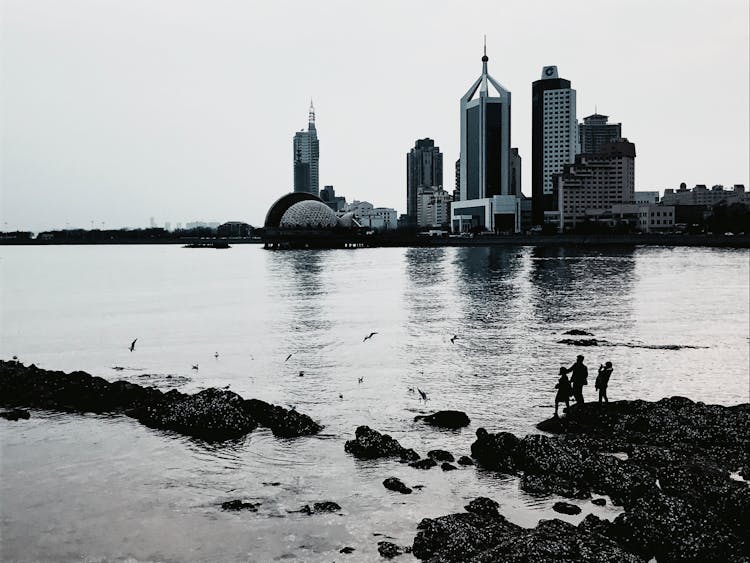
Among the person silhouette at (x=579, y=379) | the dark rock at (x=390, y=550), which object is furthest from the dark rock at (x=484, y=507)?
the person silhouette at (x=579, y=379)

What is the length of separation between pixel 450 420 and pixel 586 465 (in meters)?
5.20

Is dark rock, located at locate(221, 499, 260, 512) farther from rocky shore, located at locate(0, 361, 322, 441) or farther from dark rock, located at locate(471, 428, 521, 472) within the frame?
dark rock, located at locate(471, 428, 521, 472)

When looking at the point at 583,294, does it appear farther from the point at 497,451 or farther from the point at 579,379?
the point at 497,451

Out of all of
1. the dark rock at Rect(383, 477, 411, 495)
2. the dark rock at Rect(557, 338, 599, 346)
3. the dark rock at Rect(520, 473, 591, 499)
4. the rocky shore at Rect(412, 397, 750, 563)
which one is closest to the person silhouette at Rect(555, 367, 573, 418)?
the rocky shore at Rect(412, 397, 750, 563)

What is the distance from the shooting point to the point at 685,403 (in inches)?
806

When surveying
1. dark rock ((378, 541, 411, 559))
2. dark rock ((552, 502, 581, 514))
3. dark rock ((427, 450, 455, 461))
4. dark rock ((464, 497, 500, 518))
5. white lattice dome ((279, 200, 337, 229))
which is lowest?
dark rock ((378, 541, 411, 559))

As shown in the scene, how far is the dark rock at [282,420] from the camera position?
19.8 metres

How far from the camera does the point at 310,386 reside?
2611cm

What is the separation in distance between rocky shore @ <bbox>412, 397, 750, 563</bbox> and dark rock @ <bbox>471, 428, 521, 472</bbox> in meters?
0.03

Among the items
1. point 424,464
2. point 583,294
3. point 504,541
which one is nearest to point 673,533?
point 504,541

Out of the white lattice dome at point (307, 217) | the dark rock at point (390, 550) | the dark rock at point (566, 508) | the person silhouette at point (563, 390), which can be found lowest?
the dark rock at point (390, 550)

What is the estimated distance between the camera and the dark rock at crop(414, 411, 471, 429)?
2017cm

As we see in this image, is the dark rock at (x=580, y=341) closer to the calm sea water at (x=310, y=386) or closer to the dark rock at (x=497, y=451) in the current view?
the calm sea water at (x=310, y=386)

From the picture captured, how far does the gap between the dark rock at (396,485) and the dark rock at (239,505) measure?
296cm
